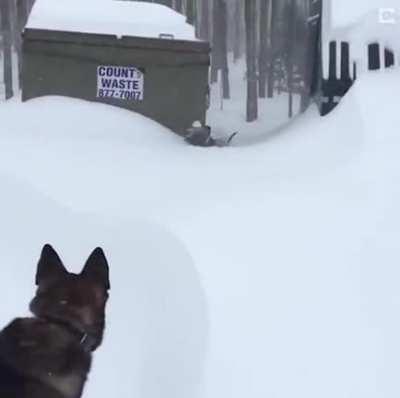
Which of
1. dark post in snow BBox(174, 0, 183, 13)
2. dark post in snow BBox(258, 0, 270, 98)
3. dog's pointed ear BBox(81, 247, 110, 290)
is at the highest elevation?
dog's pointed ear BBox(81, 247, 110, 290)

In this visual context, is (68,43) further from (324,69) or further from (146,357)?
(146,357)

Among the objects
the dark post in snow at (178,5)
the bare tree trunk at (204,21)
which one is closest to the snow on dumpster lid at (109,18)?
the dark post in snow at (178,5)

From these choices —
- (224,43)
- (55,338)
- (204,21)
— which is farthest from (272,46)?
(55,338)

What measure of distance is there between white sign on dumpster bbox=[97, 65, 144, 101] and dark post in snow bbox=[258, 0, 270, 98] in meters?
19.9

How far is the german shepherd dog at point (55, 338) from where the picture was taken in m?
3.42

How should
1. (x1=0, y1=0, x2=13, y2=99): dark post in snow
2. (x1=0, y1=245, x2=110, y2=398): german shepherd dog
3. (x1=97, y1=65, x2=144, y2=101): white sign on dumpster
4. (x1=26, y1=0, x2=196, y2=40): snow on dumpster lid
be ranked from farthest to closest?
(x1=0, y1=0, x2=13, y2=99): dark post in snow, (x1=26, y1=0, x2=196, y2=40): snow on dumpster lid, (x1=97, y1=65, x2=144, y2=101): white sign on dumpster, (x1=0, y1=245, x2=110, y2=398): german shepherd dog

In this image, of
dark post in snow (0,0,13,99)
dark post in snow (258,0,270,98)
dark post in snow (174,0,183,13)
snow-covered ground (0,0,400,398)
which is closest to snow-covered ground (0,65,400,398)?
snow-covered ground (0,0,400,398)

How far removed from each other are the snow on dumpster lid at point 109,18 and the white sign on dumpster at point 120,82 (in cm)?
41

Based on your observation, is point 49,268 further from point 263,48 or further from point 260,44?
point 260,44

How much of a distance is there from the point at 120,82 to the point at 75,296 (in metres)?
6.73

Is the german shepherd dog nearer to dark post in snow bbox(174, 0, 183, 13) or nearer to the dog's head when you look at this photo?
the dog's head

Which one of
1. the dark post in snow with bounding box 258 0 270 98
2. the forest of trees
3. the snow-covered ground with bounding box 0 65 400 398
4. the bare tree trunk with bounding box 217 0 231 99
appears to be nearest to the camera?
the snow-covered ground with bounding box 0 65 400 398

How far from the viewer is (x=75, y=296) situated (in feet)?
11.7

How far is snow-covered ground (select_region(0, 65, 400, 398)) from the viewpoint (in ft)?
16.1
